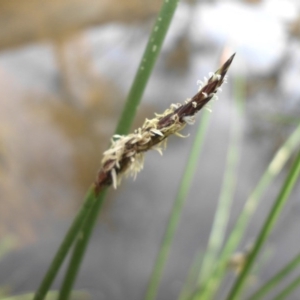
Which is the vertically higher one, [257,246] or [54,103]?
[54,103]

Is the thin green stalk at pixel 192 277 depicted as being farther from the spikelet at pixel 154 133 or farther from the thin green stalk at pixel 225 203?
the spikelet at pixel 154 133

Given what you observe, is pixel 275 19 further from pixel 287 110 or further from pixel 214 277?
pixel 214 277

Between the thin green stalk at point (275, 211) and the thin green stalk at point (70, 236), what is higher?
the thin green stalk at point (70, 236)

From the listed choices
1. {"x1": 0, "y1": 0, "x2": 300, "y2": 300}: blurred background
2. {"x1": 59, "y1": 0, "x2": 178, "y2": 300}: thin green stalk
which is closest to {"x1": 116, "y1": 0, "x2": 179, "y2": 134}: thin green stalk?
{"x1": 59, "y1": 0, "x2": 178, "y2": 300}: thin green stalk

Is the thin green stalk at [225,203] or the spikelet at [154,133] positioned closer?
the spikelet at [154,133]

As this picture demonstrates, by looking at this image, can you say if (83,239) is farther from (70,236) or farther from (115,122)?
(115,122)

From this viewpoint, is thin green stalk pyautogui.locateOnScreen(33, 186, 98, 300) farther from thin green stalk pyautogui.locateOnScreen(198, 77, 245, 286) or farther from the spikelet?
thin green stalk pyautogui.locateOnScreen(198, 77, 245, 286)

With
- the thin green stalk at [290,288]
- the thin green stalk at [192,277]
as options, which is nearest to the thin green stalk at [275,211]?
the thin green stalk at [290,288]

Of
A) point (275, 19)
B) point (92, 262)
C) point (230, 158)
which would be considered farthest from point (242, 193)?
point (275, 19)
